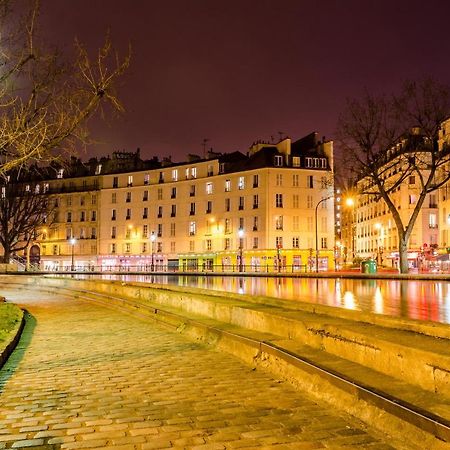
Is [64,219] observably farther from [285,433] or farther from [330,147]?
[285,433]

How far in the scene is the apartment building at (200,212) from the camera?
71.2m

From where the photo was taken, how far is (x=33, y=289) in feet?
102

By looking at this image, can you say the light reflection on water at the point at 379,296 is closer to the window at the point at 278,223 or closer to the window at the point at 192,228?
the window at the point at 278,223

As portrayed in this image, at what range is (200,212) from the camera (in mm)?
78500

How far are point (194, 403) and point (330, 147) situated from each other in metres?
71.0

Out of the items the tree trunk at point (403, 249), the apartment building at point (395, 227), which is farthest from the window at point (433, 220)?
the tree trunk at point (403, 249)

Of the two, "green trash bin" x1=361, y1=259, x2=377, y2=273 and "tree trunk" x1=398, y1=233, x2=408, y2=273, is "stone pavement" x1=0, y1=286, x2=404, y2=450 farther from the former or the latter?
"green trash bin" x1=361, y1=259, x2=377, y2=273

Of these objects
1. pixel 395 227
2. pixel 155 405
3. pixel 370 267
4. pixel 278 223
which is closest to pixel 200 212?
pixel 278 223

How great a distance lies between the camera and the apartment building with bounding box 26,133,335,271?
7125 cm

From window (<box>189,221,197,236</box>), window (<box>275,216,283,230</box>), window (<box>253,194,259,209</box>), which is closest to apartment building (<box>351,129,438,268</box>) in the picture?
window (<box>275,216,283,230</box>)

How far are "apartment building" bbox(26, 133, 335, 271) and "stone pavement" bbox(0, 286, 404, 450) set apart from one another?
52.8 metres

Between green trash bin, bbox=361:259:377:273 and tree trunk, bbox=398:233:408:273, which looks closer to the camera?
tree trunk, bbox=398:233:408:273

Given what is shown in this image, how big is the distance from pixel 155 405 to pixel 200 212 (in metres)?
72.7

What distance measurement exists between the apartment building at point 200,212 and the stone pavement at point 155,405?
52.8 meters
